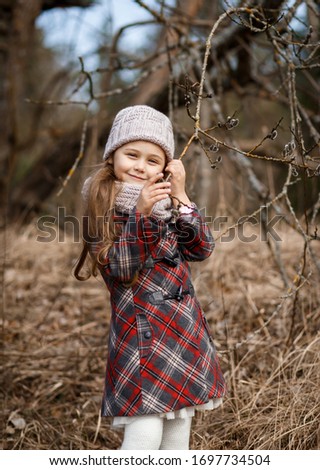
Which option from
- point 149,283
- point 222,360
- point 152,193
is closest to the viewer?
point 152,193

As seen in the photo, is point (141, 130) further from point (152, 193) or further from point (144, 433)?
point (144, 433)

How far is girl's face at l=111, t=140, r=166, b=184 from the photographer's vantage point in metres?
2.08

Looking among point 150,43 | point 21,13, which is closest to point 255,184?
point 21,13

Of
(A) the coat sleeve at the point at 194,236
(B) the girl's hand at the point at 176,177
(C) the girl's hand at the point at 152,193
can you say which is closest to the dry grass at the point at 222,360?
(A) the coat sleeve at the point at 194,236

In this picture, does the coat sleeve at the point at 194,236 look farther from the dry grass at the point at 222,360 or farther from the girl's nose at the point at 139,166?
the dry grass at the point at 222,360

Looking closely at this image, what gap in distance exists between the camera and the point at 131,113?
2.17m

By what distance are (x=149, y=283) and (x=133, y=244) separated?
0.18 meters

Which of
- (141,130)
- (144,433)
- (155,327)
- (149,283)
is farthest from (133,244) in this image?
(144,433)

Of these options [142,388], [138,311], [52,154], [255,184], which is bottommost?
[142,388]

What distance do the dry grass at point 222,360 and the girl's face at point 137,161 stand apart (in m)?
0.78

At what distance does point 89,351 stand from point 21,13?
16.0 feet

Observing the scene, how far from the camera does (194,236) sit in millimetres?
2121

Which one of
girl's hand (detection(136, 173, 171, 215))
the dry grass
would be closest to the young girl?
girl's hand (detection(136, 173, 171, 215))
